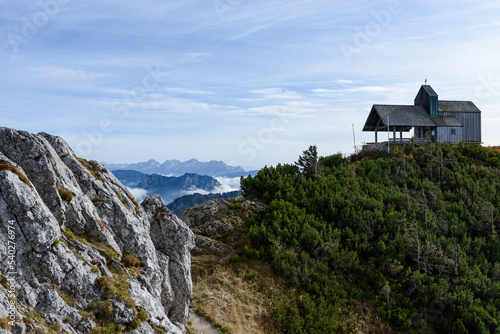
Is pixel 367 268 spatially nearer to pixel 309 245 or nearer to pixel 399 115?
pixel 309 245

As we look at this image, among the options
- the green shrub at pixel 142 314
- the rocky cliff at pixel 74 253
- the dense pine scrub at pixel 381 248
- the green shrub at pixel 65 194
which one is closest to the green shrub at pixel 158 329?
the rocky cliff at pixel 74 253

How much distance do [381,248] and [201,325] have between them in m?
11.1

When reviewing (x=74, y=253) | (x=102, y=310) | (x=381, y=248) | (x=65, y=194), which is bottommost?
(x=381, y=248)

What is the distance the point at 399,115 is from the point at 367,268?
28.3m

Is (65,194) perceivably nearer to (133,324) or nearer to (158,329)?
(133,324)

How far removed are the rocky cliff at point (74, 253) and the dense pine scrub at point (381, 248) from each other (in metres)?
6.88

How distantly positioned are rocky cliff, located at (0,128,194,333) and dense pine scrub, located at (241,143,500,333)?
688 cm

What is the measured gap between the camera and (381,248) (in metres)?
20.0

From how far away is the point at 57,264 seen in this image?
830 centimetres

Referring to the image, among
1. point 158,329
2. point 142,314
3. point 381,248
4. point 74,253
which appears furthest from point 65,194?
point 381,248

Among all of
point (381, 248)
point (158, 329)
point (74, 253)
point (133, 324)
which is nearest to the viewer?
point (133, 324)

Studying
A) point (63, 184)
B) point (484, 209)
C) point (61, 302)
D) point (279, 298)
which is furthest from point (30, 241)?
point (484, 209)

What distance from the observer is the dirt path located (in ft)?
44.2

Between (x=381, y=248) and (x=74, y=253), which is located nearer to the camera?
(x=74, y=253)
